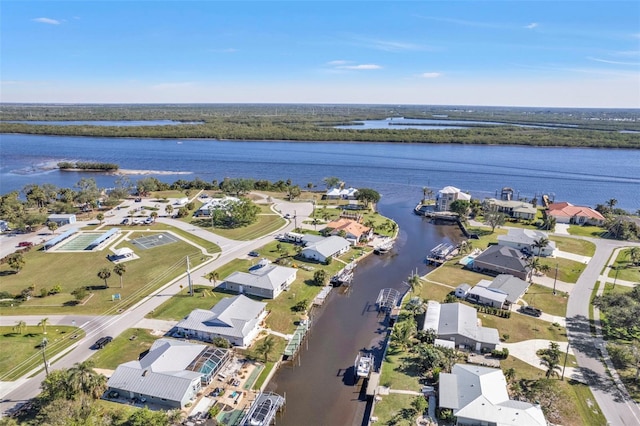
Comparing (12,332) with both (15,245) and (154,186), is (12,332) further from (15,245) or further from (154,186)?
(154,186)

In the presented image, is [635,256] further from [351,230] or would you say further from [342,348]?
[342,348]

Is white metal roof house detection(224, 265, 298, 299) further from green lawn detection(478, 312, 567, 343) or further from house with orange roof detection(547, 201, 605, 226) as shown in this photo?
house with orange roof detection(547, 201, 605, 226)

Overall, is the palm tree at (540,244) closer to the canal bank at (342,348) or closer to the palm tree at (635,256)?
the palm tree at (635,256)

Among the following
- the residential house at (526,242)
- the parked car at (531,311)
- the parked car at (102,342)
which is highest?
the residential house at (526,242)

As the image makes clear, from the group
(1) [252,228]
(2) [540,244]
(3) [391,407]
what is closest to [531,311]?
(2) [540,244]

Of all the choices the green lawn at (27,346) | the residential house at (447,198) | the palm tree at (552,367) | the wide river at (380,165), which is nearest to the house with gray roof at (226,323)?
the green lawn at (27,346)

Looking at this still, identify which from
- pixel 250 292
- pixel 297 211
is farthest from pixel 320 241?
pixel 297 211
